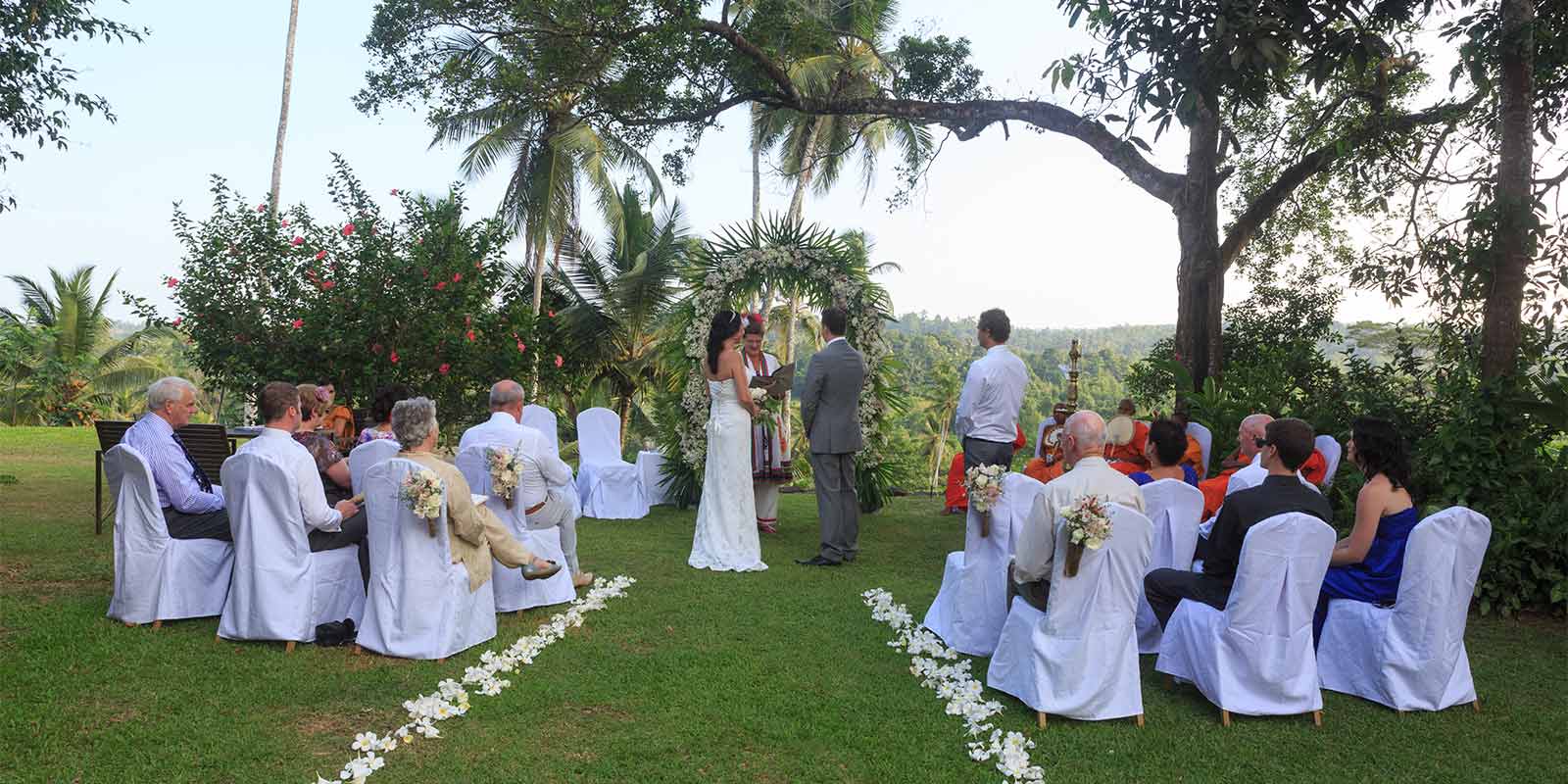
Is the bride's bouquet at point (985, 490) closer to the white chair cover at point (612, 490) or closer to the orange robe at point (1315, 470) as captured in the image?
the orange robe at point (1315, 470)

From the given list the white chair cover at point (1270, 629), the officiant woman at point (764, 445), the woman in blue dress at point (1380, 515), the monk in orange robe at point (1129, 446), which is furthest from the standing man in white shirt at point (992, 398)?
the white chair cover at point (1270, 629)

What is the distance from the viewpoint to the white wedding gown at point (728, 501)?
7.95 meters

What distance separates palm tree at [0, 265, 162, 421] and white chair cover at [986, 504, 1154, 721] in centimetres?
2682

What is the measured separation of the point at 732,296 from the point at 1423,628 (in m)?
7.47

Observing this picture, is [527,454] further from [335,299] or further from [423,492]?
[335,299]

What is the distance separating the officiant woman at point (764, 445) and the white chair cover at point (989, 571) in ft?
12.7

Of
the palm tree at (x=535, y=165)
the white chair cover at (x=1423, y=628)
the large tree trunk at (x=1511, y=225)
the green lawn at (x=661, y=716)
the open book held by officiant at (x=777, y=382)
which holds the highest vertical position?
the palm tree at (x=535, y=165)

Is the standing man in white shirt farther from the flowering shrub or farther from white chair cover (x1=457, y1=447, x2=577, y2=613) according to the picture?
the flowering shrub

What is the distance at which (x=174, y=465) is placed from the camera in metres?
5.77

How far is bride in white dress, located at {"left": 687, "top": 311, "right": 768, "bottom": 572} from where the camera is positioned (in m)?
7.96

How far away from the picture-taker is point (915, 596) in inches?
279

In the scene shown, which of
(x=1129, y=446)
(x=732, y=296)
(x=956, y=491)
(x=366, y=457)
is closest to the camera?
(x=366, y=457)

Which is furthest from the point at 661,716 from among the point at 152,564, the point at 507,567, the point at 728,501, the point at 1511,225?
the point at 1511,225

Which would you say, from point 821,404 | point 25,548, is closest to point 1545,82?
point 821,404
